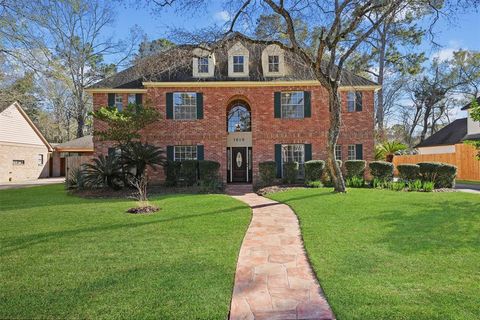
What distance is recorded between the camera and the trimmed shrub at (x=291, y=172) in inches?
578

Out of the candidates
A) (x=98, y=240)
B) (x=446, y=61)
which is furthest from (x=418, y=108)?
(x=98, y=240)

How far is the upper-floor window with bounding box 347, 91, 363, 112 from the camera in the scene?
53.3 ft

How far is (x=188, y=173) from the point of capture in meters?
14.6

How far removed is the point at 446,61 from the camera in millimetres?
31938

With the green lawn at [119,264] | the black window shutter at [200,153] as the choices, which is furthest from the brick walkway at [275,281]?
the black window shutter at [200,153]

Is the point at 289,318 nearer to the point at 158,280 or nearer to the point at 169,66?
the point at 158,280

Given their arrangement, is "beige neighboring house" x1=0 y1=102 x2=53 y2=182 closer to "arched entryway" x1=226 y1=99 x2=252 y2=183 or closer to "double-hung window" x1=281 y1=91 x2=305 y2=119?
"arched entryway" x1=226 y1=99 x2=252 y2=183

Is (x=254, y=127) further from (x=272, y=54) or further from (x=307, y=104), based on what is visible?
(x=272, y=54)

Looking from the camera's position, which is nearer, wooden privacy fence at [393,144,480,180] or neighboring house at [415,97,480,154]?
wooden privacy fence at [393,144,480,180]

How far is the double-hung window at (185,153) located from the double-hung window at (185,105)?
159cm

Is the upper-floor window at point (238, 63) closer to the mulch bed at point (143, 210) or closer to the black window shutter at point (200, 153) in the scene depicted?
the black window shutter at point (200, 153)

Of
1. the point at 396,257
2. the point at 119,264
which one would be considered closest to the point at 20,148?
the point at 119,264

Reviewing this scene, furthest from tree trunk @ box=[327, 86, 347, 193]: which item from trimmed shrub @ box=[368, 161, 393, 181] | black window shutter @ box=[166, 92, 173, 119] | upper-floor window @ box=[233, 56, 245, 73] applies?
black window shutter @ box=[166, 92, 173, 119]

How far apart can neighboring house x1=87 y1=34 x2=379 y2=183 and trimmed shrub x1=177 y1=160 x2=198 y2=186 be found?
1492 millimetres
